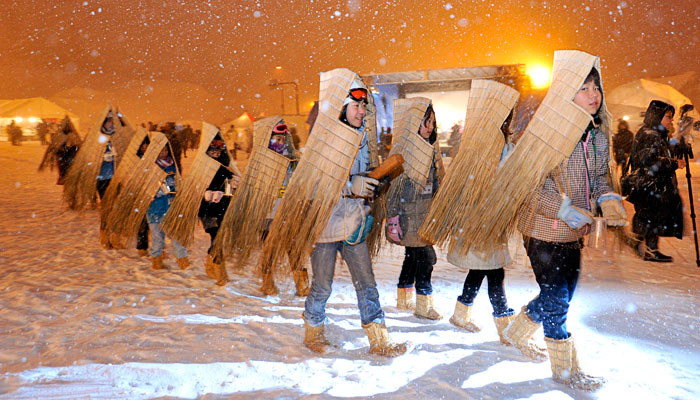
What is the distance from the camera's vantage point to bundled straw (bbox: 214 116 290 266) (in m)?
3.58

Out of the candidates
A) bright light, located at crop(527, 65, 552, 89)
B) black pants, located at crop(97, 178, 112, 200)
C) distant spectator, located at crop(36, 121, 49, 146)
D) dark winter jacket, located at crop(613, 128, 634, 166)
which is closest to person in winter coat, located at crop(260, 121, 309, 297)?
black pants, located at crop(97, 178, 112, 200)

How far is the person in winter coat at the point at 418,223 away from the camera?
3158mm

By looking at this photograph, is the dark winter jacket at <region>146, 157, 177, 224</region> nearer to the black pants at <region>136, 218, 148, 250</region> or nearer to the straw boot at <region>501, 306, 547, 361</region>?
the black pants at <region>136, 218, 148, 250</region>

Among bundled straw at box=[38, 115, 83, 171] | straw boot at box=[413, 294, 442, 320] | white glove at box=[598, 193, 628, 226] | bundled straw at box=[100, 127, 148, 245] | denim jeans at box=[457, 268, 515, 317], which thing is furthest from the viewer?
bundled straw at box=[38, 115, 83, 171]

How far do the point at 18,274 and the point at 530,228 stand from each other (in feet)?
15.8

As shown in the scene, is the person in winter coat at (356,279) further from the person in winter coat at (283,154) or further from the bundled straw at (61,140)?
the bundled straw at (61,140)

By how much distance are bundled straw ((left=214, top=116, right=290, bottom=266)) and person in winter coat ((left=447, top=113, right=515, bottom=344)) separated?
1.50 m

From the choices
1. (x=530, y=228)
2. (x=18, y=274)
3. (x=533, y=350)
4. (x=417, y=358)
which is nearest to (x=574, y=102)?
(x=530, y=228)

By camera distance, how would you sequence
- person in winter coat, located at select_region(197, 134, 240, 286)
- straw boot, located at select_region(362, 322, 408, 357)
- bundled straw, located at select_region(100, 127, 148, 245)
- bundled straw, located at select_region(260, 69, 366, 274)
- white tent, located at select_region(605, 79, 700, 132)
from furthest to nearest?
1. white tent, located at select_region(605, 79, 700, 132)
2. bundled straw, located at select_region(100, 127, 148, 245)
3. person in winter coat, located at select_region(197, 134, 240, 286)
4. straw boot, located at select_region(362, 322, 408, 357)
5. bundled straw, located at select_region(260, 69, 366, 274)

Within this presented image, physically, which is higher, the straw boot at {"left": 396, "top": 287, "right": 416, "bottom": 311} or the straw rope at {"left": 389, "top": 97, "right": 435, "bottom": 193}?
the straw rope at {"left": 389, "top": 97, "right": 435, "bottom": 193}

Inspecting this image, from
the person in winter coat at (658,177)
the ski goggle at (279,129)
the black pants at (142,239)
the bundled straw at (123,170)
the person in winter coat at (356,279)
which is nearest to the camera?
the person in winter coat at (356,279)

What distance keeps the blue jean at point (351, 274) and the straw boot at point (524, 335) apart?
2.55 ft

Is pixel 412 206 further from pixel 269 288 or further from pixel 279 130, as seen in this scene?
pixel 269 288

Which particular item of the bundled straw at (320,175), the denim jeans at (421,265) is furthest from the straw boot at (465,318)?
the bundled straw at (320,175)
